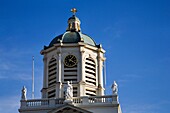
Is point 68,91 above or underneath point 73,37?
underneath

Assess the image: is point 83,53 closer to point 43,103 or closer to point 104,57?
point 104,57

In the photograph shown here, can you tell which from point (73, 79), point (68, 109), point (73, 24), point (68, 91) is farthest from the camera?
point (73, 24)

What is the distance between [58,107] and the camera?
42.3 metres

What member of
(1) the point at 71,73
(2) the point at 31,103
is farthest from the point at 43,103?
(1) the point at 71,73

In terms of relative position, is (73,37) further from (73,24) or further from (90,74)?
(90,74)

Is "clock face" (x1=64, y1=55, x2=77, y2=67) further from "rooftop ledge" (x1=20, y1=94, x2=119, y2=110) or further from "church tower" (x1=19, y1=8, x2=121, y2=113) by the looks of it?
"rooftop ledge" (x1=20, y1=94, x2=119, y2=110)

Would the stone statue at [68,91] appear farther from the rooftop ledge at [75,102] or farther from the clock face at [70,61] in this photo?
the clock face at [70,61]

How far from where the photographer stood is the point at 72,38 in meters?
47.9

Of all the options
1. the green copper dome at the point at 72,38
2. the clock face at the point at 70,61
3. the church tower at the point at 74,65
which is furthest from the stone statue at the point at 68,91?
the green copper dome at the point at 72,38

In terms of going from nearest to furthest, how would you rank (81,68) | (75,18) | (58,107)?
(58,107)
(81,68)
(75,18)

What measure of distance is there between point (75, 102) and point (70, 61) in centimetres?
456

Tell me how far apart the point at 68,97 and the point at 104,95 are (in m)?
3.18

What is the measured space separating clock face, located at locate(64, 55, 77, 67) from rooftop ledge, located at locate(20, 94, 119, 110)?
13.2 ft

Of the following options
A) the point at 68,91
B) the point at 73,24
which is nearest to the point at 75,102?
the point at 68,91
